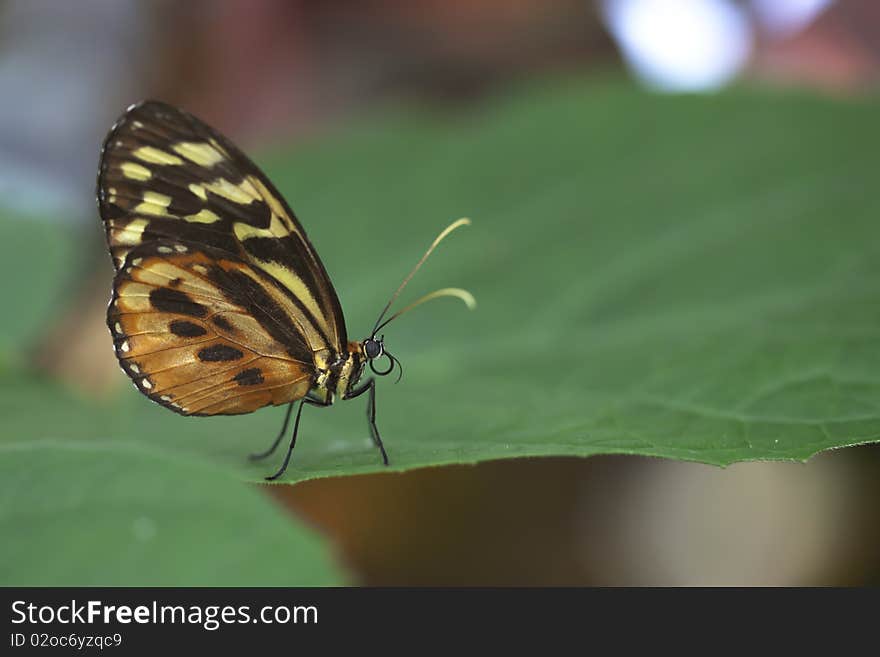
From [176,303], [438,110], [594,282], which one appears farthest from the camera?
[438,110]

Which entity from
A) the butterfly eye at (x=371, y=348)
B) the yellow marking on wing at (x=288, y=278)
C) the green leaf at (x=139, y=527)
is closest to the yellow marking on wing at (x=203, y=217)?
the yellow marking on wing at (x=288, y=278)

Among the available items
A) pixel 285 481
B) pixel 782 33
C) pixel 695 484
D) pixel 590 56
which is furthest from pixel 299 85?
pixel 285 481

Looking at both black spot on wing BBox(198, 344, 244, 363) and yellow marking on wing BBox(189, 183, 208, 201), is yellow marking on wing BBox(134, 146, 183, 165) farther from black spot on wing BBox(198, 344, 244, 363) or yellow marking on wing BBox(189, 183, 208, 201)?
black spot on wing BBox(198, 344, 244, 363)

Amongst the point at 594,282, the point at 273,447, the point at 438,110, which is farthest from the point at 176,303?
the point at 438,110

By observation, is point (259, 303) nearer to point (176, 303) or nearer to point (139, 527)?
point (176, 303)

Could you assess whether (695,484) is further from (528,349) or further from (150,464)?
(150,464)
